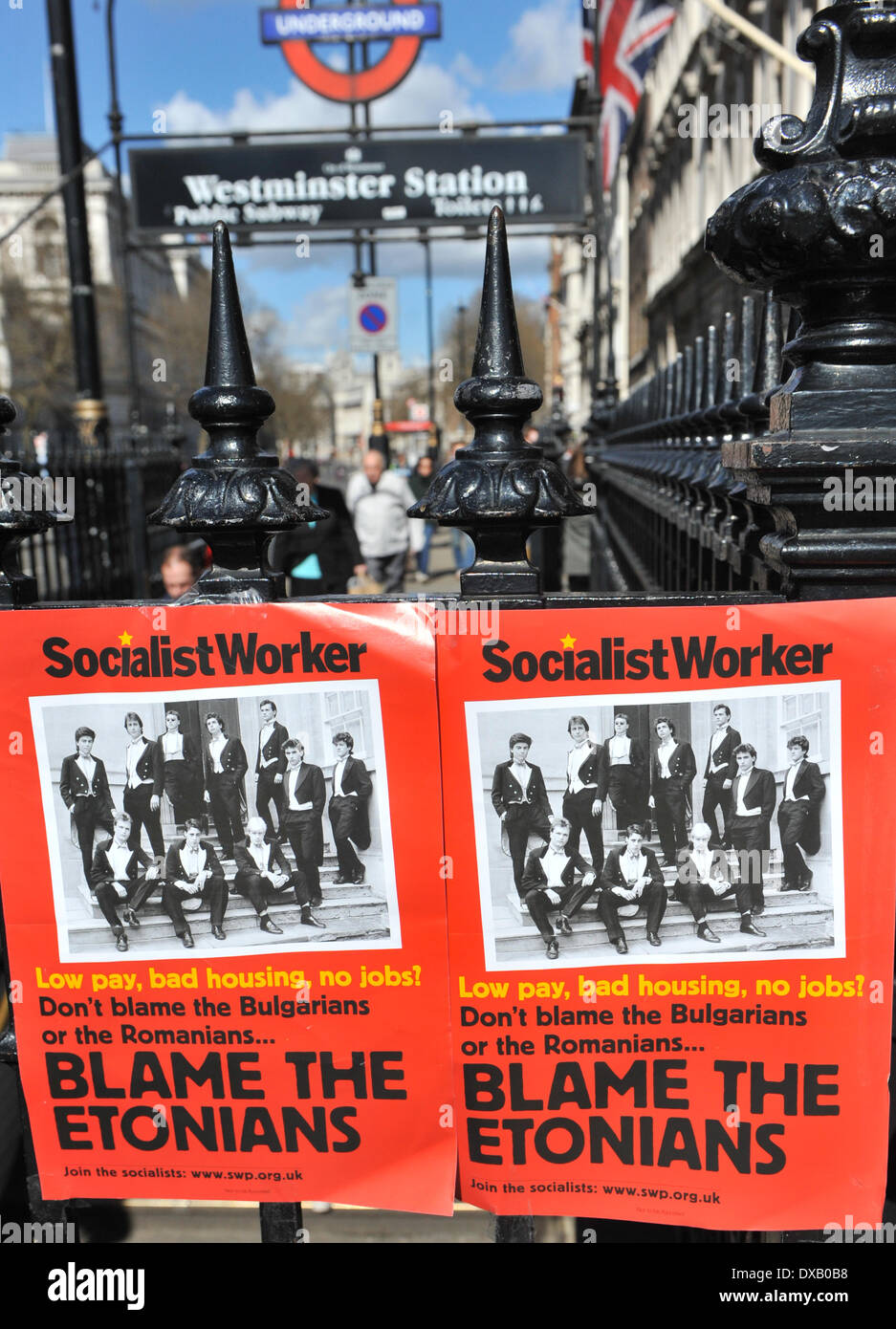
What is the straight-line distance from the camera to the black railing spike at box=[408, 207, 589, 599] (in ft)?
5.07

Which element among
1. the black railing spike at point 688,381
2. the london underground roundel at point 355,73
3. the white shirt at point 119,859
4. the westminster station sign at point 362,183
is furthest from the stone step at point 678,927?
the london underground roundel at point 355,73

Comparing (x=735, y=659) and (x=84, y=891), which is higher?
(x=735, y=659)

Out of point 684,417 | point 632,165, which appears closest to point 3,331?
point 632,165

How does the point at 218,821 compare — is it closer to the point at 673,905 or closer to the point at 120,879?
the point at 120,879

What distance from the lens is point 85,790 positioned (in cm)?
165

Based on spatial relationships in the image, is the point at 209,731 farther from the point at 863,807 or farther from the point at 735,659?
the point at 863,807

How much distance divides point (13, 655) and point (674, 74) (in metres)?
29.1

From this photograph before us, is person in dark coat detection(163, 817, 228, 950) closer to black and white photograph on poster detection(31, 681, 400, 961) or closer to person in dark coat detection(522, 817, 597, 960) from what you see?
black and white photograph on poster detection(31, 681, 400, 961)

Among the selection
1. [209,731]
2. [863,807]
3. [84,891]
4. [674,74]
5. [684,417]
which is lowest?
[84,891]

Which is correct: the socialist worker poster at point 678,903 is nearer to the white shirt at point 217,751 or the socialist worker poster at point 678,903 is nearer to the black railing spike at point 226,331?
the white shirt at point 217,751

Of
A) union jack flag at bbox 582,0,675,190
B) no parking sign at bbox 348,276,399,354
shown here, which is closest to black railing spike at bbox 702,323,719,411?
union jack flag at bbox 582,0,675,190
